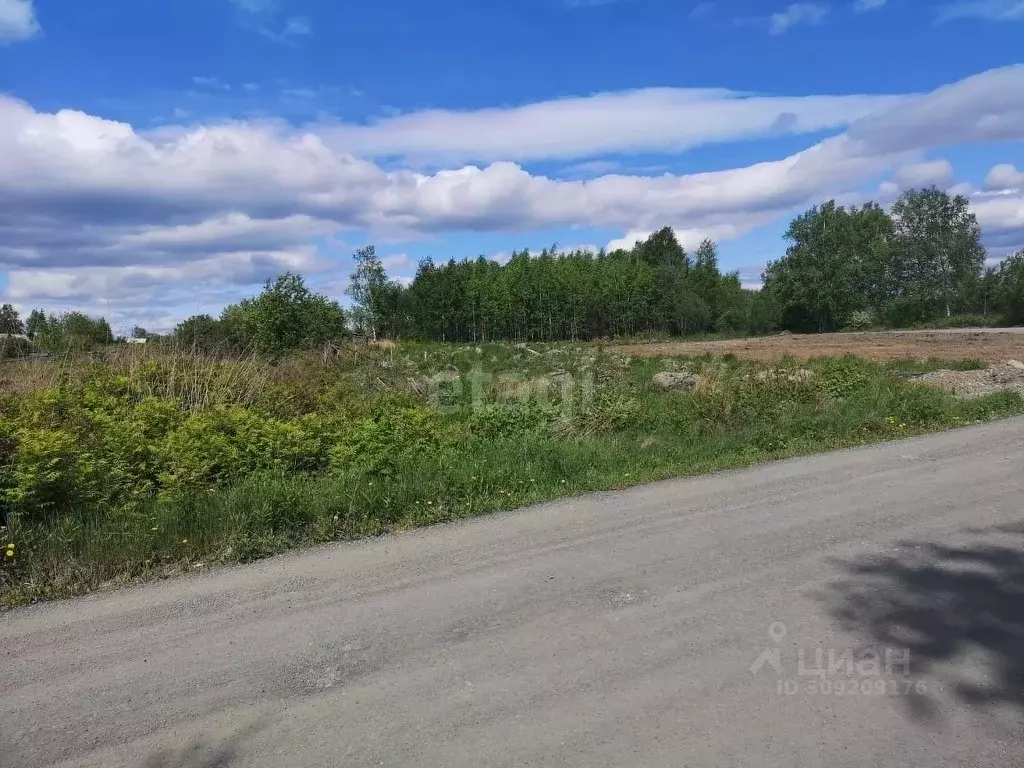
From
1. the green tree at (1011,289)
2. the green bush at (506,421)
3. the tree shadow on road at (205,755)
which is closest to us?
the tree shadow on road at (205,755)

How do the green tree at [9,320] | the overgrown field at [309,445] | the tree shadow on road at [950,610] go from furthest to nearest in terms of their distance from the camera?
the green tree at [9,320] < the overgrown field at [309,445] < the tree shadow on road at [950,610]

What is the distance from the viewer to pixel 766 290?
257 ft

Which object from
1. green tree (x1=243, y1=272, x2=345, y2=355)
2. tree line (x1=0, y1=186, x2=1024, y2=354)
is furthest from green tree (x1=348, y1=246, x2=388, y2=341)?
green tree (x1=243, y1=272, x2=345, y2=355)

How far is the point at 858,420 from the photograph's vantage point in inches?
423

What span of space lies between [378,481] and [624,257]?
77.9 metres

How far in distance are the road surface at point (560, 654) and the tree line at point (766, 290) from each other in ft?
166

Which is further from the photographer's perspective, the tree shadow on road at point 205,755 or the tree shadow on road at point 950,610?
the tree shadow on road at point 950,610

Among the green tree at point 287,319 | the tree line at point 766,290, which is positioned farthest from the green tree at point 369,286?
the green tree at point 287,319

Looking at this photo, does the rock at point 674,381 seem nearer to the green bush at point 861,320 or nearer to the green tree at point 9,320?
the green tree at point 9,320

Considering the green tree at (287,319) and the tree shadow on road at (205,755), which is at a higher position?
the green tree at (287,319)

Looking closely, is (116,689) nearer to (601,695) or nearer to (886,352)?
(601,695)

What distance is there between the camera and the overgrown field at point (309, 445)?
19.2 ft

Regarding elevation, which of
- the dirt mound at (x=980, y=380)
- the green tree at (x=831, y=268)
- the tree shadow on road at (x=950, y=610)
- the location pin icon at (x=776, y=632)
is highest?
the green tree at (x=831, y=268)

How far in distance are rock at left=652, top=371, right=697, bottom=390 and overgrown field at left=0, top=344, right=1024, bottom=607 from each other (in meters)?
0.74
